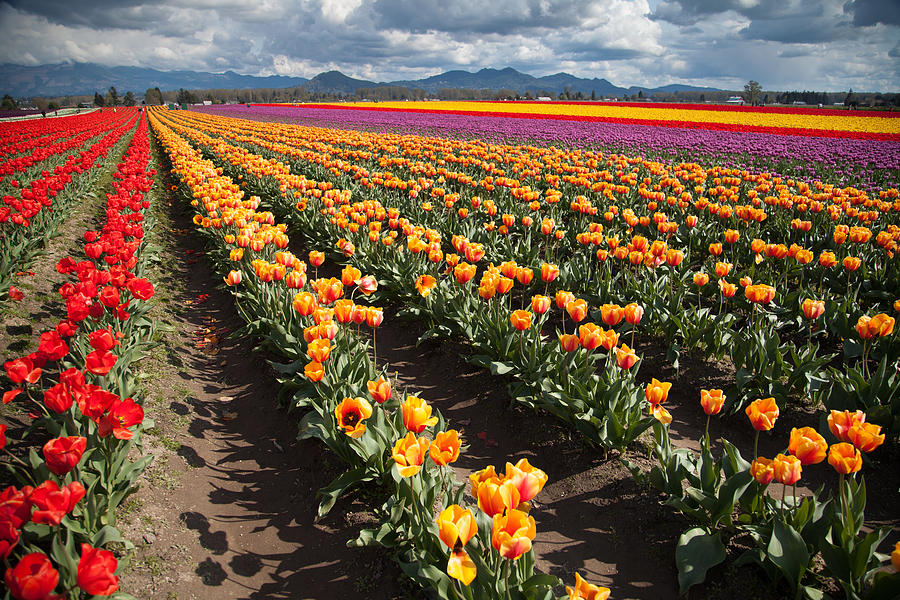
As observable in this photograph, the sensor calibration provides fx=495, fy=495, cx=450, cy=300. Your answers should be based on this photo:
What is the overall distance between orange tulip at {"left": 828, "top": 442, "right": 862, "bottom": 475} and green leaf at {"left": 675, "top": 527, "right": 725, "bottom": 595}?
34.6 inches

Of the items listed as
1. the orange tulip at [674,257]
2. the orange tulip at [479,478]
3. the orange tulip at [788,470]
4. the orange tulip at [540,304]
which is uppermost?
the orange tulip at [674,257]

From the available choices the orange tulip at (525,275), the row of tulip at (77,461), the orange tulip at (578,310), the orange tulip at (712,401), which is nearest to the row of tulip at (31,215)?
the row of tulip at (77,461)

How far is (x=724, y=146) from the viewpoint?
20.5m

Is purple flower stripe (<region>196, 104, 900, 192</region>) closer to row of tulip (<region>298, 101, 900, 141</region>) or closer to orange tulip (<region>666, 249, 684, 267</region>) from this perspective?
row of tulip (<region>298, 101, 900, 141</region>)

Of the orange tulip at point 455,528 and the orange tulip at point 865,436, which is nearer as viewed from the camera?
the orange tulip at point 455,528

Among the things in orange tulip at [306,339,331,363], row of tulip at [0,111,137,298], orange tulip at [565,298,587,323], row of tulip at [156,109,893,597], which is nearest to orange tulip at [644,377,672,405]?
row of tulip at [156,109,893,597]

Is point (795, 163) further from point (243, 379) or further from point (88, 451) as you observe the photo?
point (88, 451)

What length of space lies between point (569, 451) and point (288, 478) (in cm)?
229

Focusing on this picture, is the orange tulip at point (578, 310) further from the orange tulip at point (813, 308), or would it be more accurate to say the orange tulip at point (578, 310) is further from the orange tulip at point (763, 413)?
the orange tulip at point (813, 308)

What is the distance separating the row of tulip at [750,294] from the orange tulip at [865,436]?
1.59 m

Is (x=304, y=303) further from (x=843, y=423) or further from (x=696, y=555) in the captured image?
(x=843, y=423)

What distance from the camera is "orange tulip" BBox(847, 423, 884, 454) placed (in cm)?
241

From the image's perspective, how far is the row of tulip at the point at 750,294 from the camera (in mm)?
4328

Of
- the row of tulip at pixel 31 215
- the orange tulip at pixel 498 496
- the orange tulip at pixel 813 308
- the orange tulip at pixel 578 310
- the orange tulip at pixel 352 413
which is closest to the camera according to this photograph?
the orange tulip at pixel 498 496
